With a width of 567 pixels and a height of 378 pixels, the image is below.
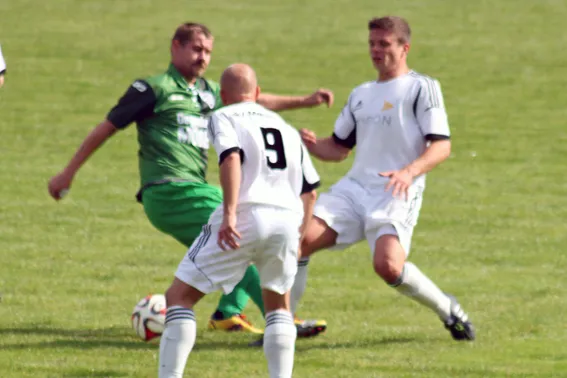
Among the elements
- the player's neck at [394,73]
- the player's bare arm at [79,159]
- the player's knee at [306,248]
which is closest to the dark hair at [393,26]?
the player's neck at [394,73]

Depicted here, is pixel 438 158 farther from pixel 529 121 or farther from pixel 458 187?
pixel 529 121

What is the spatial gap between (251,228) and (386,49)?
2.22m

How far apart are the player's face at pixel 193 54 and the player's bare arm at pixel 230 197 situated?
6.71 ft

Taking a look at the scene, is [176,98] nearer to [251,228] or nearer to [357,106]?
[357,106]

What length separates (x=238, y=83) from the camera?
6.83 m

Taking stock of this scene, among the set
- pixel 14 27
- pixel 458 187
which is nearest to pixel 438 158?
pixel 458 187

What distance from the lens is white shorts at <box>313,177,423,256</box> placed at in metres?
8.36

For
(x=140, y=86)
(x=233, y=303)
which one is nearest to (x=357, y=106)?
(x=140, y=86)

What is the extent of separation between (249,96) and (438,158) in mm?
1669

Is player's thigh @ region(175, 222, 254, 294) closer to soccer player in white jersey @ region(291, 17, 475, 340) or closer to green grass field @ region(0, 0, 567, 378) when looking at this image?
green grass field @ region(0, 0, 567, 378)

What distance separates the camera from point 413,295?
8.35m

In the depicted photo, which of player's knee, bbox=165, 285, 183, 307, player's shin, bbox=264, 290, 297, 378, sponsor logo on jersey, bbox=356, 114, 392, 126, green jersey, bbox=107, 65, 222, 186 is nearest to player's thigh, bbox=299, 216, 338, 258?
sponsor logo on jersey, bbox=356, 114, 392, 126

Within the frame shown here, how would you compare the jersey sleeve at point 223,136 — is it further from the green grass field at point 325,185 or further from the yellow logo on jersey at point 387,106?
the yellow logo on jersey at point 387,106

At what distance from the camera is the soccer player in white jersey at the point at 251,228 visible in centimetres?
666
